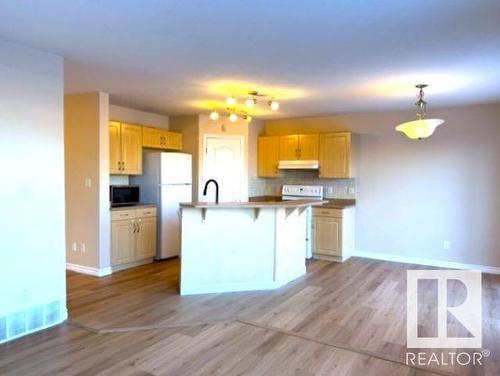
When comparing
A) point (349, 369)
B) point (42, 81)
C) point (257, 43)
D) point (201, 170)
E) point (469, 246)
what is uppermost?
point (257, 43)

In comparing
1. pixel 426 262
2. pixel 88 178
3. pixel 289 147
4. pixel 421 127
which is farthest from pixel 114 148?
pixel 426 262

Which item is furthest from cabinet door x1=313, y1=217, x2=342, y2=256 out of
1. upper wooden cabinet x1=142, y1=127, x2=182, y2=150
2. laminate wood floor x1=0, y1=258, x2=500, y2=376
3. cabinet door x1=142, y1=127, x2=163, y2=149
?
cabinet door x1=142, y1=127, x2=163, y2=149

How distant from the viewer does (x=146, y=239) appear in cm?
561

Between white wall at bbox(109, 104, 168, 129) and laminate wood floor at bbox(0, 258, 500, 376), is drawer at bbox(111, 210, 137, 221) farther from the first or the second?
white wall at bbox(109, 104, 168, 129)

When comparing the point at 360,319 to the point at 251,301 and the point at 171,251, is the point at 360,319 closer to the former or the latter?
the point at 251,301

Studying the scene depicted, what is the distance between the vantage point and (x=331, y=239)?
19.8 feet

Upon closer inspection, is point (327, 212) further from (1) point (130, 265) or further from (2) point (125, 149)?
(2) point (125, 149)

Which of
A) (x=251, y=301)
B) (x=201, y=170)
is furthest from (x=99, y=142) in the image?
(x=251, y=301)

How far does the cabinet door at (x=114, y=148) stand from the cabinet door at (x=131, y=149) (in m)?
0.08

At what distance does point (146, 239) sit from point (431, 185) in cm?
444

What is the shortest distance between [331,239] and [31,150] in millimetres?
4442

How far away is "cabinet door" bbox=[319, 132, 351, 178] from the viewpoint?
614 centimetres

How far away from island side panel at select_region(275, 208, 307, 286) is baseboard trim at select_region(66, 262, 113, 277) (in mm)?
2300

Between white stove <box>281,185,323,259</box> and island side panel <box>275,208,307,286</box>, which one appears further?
white stove <box>281,185,323,259</box>
